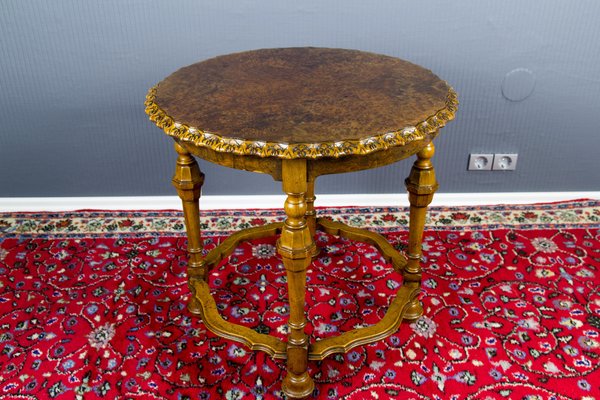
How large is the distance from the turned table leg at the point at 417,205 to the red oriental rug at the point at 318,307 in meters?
0.13

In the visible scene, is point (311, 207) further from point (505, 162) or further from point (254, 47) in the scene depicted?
point (505, 162)

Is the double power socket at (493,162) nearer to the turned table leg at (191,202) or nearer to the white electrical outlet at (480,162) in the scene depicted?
the white electrical outlet at (480,162)

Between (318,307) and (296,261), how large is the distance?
64cm

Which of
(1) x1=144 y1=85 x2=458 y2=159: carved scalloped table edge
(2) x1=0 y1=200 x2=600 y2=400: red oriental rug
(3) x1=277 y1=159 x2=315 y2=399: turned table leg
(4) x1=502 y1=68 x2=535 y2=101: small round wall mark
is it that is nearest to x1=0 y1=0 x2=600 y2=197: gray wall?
(4) x1=502 y1=68 x2=535 y2=101: small round wall mark

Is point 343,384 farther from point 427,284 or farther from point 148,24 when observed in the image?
point 148,24

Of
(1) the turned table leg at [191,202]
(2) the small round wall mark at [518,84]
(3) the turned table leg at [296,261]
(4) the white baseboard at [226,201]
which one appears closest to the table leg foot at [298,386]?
(3) the turned table leg at [296,261]

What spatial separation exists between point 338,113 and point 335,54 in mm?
593

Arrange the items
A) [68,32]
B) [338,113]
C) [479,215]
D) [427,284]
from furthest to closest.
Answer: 1. [479,215]
2. [68,32]
3. [427,284]
4. [338,113]

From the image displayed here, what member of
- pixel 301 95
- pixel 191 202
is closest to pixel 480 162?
pixel 301 95

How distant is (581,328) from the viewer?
2.07 metres

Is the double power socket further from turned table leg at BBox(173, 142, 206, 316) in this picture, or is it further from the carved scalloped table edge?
turned table leg at BBox(173, 142, 206, 316)

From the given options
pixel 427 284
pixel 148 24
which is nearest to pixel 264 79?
pixel 148 24

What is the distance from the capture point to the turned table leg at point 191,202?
189cm

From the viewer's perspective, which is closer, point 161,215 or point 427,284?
point 427,284
